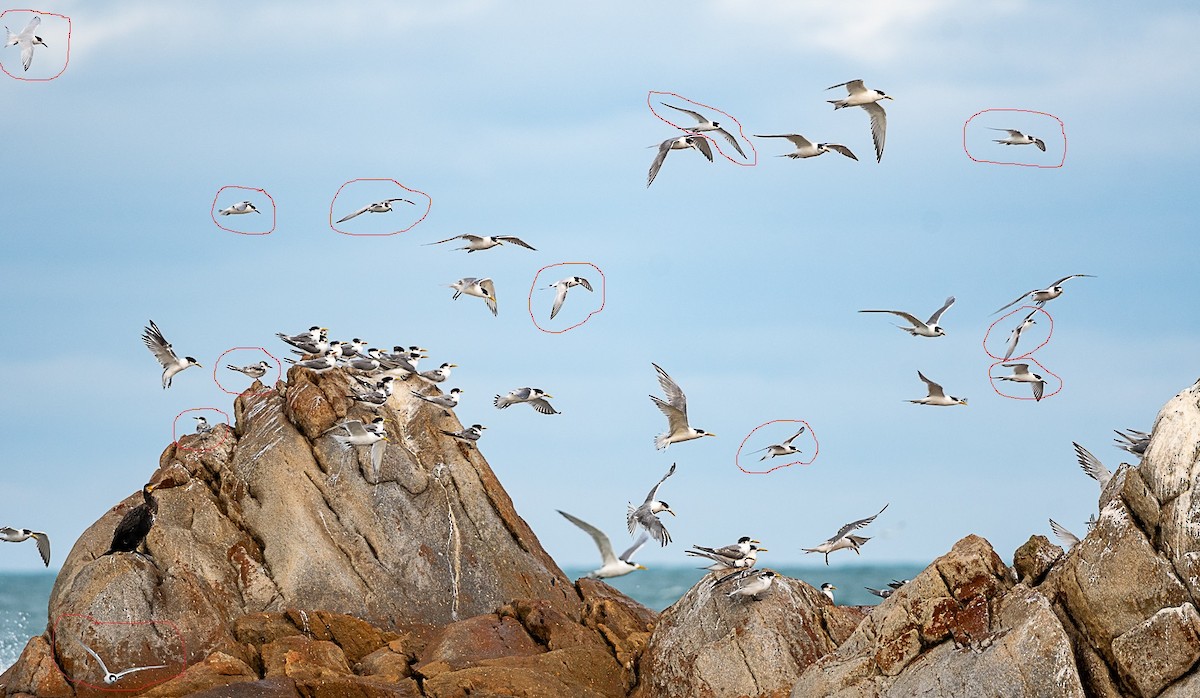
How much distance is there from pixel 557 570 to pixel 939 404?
775cm

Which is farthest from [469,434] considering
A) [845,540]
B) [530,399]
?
[845,540]

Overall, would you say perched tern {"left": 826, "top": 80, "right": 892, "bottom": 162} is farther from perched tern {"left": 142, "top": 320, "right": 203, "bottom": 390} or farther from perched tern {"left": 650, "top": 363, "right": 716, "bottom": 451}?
perched tern {"left": 142, "top": 320, "right": 203, "bottom": 390}

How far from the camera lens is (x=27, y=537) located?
26953mm

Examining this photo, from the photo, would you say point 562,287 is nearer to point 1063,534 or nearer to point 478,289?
point 478,289

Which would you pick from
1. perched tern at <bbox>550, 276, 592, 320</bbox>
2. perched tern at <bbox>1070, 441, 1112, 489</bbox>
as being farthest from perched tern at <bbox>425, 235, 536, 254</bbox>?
perched tern at <bbox>1070, 441, 1112, 489</bbox>

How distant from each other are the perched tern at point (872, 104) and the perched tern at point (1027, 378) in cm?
524

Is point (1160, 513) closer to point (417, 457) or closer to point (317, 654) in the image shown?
point (317, 654)

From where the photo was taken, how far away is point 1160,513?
16.6 meters

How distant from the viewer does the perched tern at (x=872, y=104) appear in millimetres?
26484

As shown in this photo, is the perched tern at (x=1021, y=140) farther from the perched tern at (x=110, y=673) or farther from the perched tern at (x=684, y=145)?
the perched tern at (x=110, y=673)

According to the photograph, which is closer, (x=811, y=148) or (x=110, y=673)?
(x=110, y=673)

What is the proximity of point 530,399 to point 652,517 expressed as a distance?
243 inches

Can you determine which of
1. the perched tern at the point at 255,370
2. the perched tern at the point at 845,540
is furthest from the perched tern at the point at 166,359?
the perched tern at the point at 845,540

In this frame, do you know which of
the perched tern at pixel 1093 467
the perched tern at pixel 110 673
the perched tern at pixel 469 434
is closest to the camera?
the perched tern at pixel 110 673
